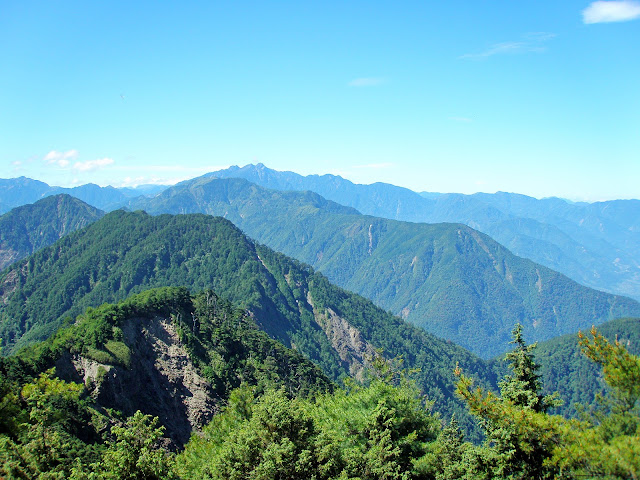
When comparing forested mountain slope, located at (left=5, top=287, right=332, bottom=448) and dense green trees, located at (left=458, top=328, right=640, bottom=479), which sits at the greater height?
dense green trees, located at (left=458, top=328, right=640, bottom=479)

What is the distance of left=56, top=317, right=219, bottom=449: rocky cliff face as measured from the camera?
56094 millimetres

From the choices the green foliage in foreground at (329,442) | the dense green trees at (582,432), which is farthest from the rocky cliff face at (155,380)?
the dense green trees at (582,432)

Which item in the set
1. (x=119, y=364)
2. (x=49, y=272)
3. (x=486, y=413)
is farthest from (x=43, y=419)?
(x=49, y=272)

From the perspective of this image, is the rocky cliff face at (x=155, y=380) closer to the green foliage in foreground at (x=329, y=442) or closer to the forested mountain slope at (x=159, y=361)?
the forested mountain slope at (x=159, y=361)

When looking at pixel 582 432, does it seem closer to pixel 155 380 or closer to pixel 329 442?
pixel 329 442

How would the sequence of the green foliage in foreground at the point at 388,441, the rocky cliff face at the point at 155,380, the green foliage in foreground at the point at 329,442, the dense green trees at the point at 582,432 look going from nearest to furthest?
the dense green trees at the point at 582,432
the green foliage in foreground at the point at 388,441
the green foliage in foreground at the point at 329,442
the rocky cliff face at the point at 155,380

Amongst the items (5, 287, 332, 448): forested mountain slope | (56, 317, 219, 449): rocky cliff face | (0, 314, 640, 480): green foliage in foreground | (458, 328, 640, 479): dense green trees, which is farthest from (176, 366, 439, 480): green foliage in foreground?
(5, 287, 332, 448): forested mountain slope

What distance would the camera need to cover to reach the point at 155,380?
65375mm

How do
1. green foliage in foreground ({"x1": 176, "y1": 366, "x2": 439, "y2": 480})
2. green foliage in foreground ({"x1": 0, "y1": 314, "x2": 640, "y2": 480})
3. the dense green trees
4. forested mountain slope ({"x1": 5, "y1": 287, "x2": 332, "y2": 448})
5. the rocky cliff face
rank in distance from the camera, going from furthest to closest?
the rocky cliff face → forested mountain slope ({"x1": 5, "y1": 287, "x2": 332, "y2": 448}) → green foliage in foreground ({"x1": 176, "y1": 366, "x2": 439, "y2": 480}) → green foliage in foreground ({"x1": 0, "y1": 314, "x2": 640, "y2": 480}) → the dense green trees

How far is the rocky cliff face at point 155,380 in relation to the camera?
56.1 m

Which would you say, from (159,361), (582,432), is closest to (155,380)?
(159,361)

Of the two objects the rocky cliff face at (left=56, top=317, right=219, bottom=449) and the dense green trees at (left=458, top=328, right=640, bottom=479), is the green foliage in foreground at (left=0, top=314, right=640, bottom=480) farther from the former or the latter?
the rocky cliff face at (left=56, top=317, right=219, bottom=449)

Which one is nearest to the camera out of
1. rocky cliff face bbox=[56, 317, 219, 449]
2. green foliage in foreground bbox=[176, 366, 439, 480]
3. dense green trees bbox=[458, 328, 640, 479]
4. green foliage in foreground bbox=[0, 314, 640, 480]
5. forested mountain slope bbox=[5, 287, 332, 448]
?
dense green trees bbox=[458, 328, 640, 479]

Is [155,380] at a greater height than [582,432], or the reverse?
[582,432]
